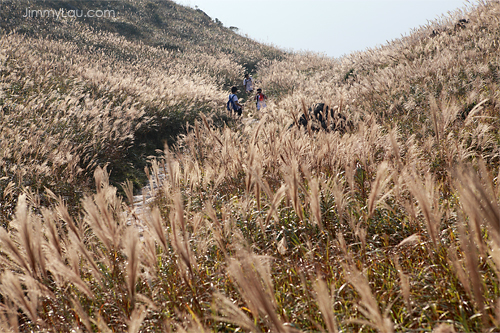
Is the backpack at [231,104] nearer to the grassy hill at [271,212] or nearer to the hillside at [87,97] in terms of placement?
the hillside at [87,97]

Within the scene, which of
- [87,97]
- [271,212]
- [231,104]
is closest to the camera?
[271,212]

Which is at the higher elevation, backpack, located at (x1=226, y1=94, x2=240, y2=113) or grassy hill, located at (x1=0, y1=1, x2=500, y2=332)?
backpack, located at (x1=226, y1=94, x2=240, y2=113)

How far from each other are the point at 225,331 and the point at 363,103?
6957 millimetres

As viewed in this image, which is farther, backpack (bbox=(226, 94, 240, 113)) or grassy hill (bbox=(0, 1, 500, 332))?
backpack (bbox=(226, 94, 240, 113))

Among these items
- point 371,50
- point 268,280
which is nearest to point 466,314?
point 268,280

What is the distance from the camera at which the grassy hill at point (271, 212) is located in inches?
56.1

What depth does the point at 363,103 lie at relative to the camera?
743 centimetres

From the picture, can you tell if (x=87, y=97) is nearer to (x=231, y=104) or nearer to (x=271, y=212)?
(x=231, y=104)

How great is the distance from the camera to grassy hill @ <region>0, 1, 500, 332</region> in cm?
143

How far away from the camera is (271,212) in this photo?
1859mm

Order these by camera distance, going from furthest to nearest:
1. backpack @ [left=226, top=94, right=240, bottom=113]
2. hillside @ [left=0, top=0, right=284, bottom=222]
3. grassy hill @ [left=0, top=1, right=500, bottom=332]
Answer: backpack @ [left=226, top=94, right=240, bottom=113], hillside @ [left=0, top=0, right=284, bottom=222], grassy hill @ [left=0, top=1, right=500, bottom=332]

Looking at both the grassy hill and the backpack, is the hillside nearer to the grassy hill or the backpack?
the grassy hill

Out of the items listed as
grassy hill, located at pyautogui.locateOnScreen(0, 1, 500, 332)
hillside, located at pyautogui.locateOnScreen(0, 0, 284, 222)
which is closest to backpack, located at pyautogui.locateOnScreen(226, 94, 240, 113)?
hillside, located at pyautogui.locateOnScreen(0, 0, 284, 222)

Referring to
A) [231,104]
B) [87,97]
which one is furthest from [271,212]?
[87,97]
